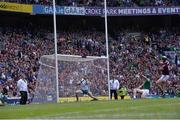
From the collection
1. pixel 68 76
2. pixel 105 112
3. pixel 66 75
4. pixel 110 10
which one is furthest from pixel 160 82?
pixel 105 112

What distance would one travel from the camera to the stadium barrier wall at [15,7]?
4159 centimetres

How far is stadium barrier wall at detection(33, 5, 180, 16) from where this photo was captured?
145ft

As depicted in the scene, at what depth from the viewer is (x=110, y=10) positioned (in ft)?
156

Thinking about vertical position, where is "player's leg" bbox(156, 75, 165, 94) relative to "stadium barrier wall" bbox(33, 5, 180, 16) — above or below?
below

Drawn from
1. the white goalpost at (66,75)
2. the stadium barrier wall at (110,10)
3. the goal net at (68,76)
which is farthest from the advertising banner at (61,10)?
the goal net at (68,76)

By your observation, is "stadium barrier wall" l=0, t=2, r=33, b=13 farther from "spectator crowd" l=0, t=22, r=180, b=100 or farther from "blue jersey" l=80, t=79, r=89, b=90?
"blue jersey" l=80, t=79, r=89, b=90

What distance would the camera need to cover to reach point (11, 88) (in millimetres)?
36312

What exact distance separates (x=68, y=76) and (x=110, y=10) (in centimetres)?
1490

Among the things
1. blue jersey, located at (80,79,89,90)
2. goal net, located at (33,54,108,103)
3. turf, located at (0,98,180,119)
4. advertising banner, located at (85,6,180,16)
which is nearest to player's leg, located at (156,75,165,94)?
goal net, located at (33,54,108,103)

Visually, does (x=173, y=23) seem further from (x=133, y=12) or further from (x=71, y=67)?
(x=71, y=67)

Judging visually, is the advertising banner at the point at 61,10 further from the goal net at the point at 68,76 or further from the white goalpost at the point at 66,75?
the goal net at the point at 68,76

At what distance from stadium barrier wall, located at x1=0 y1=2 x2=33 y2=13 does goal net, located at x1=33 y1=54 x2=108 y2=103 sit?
29.2 ft

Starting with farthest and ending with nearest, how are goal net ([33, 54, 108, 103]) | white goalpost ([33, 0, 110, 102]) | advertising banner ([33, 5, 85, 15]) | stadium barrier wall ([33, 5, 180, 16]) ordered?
1. stadium barrier wall ([33, 5, 180, 16])
2. advertising banner ([33, 5, 85, 15])
3. goal net ([33, 54, 108, 103])
4. white goalpost ([33, 0, 110, 102])

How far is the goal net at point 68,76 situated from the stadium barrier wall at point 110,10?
10.3 m
